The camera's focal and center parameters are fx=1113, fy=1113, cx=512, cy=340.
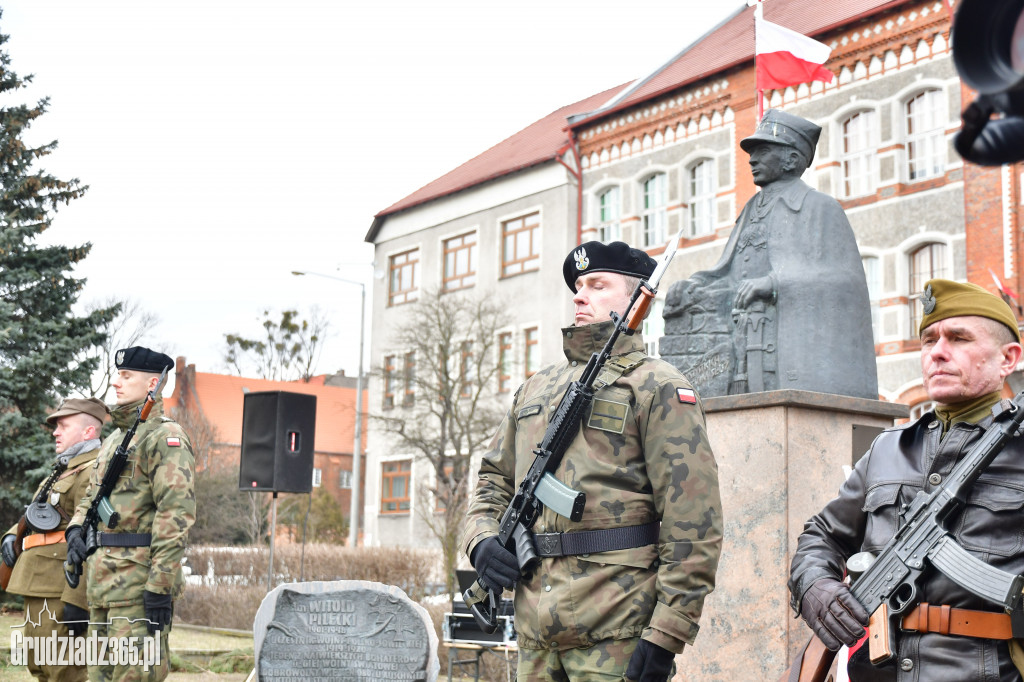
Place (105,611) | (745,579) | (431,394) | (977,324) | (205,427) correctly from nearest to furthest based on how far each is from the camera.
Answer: (977,324), (745,579), (105,611), (431,394), (205,427)

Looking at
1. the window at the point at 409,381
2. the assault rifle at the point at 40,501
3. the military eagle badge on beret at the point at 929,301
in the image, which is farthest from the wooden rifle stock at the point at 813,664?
the window at the point at 409,381

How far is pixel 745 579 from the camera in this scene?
623 cm

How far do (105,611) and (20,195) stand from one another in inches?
554

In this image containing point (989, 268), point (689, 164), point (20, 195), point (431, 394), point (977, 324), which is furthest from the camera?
point (431, 394)

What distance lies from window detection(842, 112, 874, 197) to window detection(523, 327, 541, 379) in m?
11.7

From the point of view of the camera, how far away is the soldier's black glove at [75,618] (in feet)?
27.8

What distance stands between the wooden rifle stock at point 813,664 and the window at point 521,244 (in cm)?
3198

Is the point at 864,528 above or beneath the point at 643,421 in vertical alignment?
beneath

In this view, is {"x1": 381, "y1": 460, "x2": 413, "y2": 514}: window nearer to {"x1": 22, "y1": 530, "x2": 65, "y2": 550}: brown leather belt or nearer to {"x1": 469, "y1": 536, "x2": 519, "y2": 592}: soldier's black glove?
{"x1": 22, "y1": 530, "x2": 65, "y2": 550}: brown leather belt

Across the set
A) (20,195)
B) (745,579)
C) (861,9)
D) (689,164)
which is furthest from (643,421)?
(689,164)

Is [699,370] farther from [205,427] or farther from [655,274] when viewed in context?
[205,427]

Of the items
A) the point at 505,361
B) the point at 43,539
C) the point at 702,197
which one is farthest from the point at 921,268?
the point at 43,539

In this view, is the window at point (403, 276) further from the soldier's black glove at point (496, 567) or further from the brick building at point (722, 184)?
the soldier's black glove at point (496, 567)

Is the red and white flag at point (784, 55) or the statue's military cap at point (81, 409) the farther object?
the red and white flag at point (784, 55)
